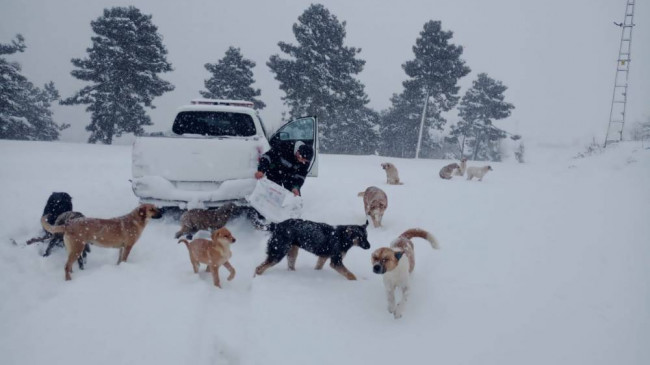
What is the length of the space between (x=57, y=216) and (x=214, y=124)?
3344mm

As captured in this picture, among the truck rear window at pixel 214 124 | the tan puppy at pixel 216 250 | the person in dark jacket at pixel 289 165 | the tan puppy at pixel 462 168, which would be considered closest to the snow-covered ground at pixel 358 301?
the tan puppy at pixel 216 250

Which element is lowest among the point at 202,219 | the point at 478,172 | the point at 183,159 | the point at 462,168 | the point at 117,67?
the point at 202,219

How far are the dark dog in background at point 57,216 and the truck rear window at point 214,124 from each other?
2654mm

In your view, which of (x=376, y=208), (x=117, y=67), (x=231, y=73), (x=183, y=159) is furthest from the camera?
(x=231, y=73)

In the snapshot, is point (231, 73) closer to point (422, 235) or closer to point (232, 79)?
point (232, 79)

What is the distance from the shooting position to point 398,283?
3.71m

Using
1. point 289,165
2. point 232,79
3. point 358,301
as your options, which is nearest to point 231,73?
point 232,79

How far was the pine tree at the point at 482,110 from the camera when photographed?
36.6 meters

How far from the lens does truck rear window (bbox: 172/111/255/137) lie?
7.23 m

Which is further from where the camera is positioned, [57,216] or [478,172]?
[478,172]

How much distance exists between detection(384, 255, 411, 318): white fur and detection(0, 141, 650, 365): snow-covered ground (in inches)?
5.2

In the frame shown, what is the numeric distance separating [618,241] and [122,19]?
2928cm

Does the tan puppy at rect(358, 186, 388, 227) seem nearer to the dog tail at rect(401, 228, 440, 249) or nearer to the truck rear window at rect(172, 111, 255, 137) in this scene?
the dog tail at rect(401, 228, 440, 249)

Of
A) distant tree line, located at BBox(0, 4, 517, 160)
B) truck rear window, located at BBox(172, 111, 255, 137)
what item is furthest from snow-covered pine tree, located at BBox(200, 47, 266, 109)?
truck rear window, located at BBox(172, 111, 255, 137)
